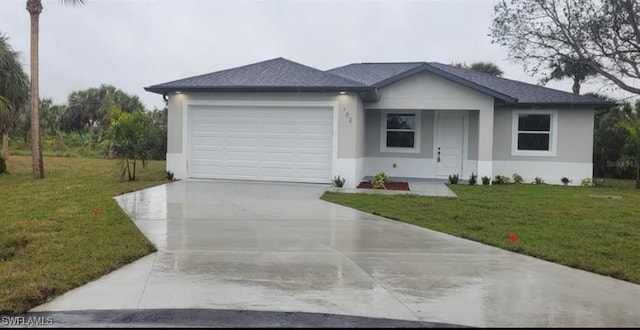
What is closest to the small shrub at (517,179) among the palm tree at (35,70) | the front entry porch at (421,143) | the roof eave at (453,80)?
the front entry porch at (421,143)

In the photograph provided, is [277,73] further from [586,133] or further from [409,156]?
[586,133]

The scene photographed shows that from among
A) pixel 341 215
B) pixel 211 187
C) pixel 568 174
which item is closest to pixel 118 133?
pixel 211 187

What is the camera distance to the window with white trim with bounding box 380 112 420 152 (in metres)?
19.8

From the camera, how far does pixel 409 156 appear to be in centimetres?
1980

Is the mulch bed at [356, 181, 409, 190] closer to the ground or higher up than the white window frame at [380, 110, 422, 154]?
closer to the ground

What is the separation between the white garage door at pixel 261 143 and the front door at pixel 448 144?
5516 mm

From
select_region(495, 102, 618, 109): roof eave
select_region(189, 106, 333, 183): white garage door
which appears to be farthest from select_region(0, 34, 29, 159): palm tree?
select_region(495, 102, 618, 109): roof eave

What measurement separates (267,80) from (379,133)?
546 centimetres

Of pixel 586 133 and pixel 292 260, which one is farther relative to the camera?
pixel 586 133

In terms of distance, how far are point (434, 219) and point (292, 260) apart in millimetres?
4466

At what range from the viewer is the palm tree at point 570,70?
22803 mm

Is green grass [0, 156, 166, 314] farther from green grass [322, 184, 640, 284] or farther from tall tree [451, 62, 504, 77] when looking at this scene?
tall tree [451, 62, 504, 77]

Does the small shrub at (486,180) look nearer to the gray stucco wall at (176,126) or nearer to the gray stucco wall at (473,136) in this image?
the gray stucco wall at (473,136)

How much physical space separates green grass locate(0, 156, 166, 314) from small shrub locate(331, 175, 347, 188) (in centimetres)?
577
